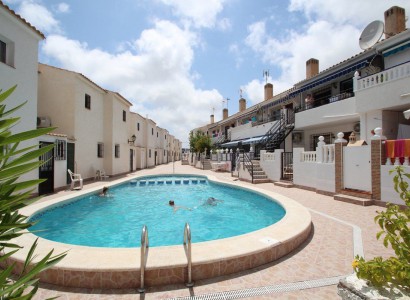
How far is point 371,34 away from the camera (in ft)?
53.1

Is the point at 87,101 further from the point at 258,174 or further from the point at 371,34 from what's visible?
the point at 371,34

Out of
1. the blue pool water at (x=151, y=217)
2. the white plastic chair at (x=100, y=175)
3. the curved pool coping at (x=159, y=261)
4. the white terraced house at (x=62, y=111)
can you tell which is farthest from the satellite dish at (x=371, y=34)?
the white plastic chair at (x=100, y=175)

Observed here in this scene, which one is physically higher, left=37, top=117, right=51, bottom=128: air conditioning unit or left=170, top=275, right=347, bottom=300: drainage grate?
left=37, top=117, right=51, bottom=128: air conditioning unit

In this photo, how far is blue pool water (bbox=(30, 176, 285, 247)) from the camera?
8938 millimetres

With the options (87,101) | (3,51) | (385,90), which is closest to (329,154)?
(385,90)

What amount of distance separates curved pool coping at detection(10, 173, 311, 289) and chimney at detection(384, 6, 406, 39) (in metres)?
18.9

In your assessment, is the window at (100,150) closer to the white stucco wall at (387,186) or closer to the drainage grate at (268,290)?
the drainage grate at (268,290)

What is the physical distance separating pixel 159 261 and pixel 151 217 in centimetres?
749

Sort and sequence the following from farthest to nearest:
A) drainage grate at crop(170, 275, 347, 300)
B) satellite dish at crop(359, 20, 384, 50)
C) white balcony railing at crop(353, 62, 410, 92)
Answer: satellite dish at crop(359, 20, 384, 50) < white balcony railing at crop(353, 62, 410, 92) < drainage grate at crop(170, 275, 347, 300)

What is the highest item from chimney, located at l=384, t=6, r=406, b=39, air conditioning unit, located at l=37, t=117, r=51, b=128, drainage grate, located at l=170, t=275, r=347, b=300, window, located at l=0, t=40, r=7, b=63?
chimney, located at l=384, t=6, r=406, b=39

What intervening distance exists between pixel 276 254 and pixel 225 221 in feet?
19.2

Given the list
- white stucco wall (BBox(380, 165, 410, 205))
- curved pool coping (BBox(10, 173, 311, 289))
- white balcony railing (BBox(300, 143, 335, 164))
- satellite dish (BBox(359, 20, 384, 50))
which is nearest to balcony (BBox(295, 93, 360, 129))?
satellite dish (BBox(359, 20, 384, 50))

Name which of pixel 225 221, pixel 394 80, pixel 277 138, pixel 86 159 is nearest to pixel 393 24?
pixel 394 80

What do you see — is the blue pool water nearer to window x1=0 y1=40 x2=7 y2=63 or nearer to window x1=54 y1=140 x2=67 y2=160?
window x1=54 y1=140 x2=67 y2=160
